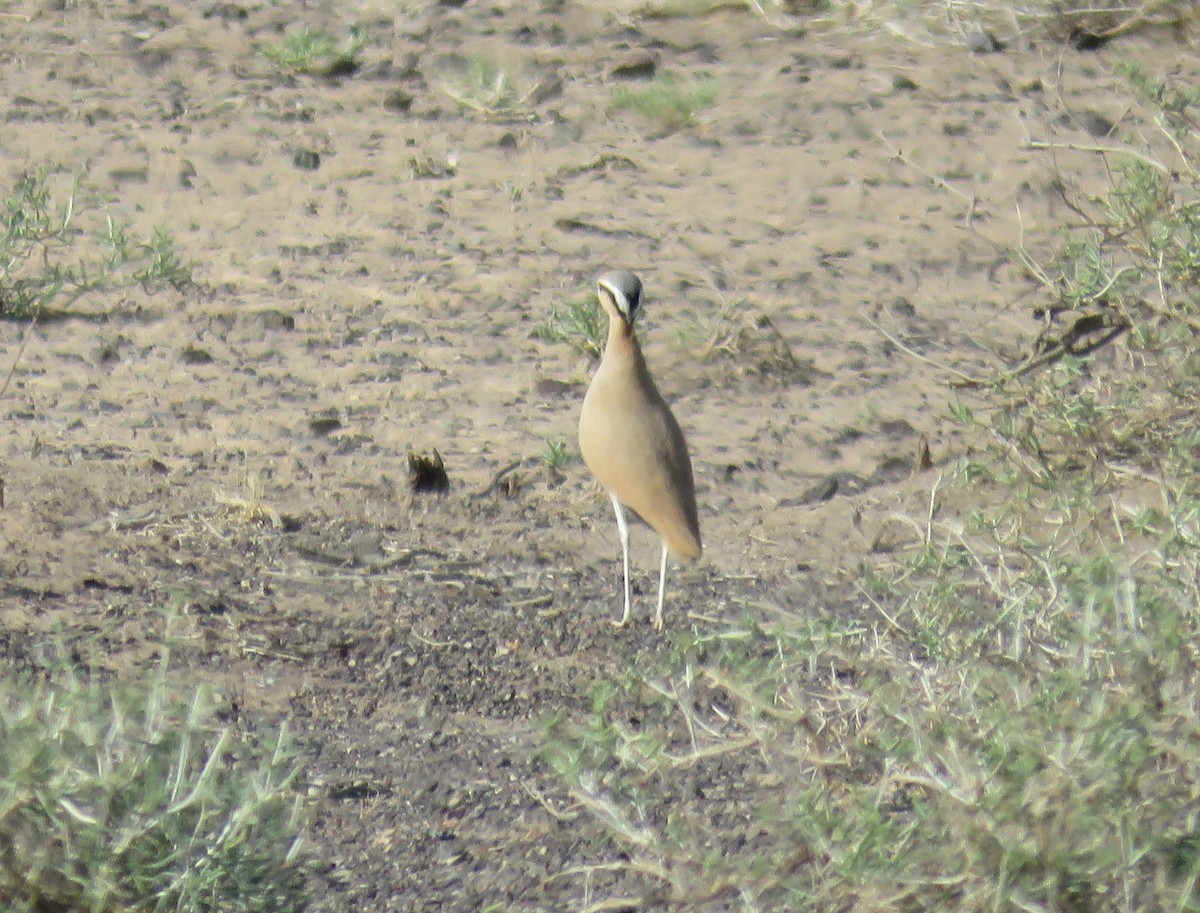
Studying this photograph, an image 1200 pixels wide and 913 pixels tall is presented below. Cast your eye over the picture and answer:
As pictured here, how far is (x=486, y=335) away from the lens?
7016 mm

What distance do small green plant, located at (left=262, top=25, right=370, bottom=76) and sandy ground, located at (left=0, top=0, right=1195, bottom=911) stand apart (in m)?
0.11

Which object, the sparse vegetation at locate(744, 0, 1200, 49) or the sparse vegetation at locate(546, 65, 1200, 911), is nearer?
the sparse vegetation at locate(546, 65, 1200, 911)

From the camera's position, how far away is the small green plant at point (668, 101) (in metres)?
8.65

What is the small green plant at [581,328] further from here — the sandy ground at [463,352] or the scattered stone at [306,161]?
the scattered stone at [306,161]

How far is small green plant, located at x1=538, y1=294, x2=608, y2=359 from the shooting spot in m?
6.77

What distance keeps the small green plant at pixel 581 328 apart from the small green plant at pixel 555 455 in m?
0.64

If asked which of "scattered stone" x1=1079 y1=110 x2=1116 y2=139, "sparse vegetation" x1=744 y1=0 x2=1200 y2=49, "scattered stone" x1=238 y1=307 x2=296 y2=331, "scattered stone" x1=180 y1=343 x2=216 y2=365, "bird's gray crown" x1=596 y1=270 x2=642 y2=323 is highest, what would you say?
"bird's gray crown" x1=596 y1=270 x2=642 y2=323

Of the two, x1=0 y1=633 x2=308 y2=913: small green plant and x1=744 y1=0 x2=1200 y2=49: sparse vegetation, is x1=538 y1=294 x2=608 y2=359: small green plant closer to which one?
x1=744 y1=0 x2=1200 y2=49: sparse vegetation

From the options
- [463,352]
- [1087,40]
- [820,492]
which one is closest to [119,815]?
[820,492]

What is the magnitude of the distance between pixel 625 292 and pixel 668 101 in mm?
3410

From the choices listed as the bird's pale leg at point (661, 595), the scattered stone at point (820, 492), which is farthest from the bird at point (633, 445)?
the scattered stone at point (820, 492)

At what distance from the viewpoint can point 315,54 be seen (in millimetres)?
9023

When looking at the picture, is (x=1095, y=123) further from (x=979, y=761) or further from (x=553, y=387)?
(x=979, y=761)

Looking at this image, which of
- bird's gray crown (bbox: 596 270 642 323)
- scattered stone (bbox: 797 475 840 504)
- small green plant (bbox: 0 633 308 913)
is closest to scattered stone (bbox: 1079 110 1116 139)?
scattered stone (bbox: 797 475 840 504)
